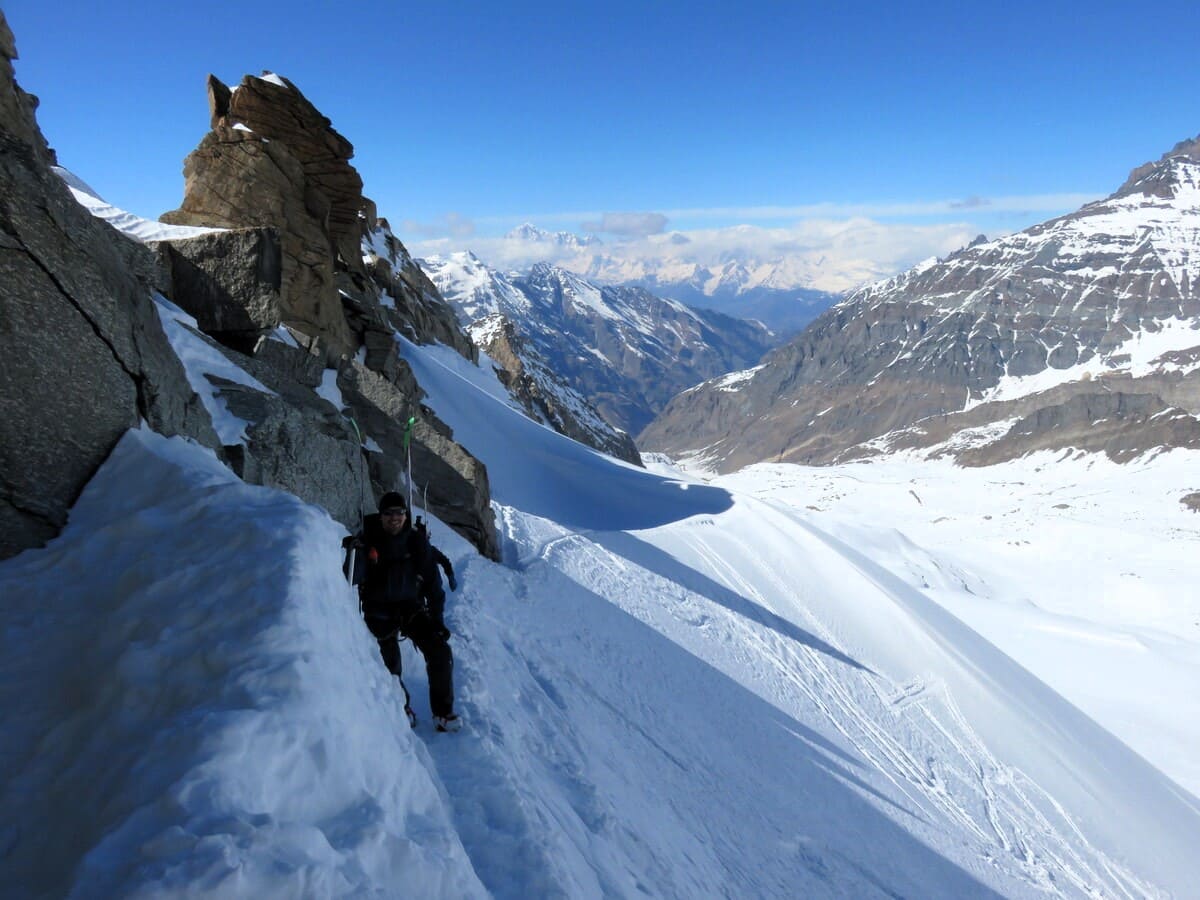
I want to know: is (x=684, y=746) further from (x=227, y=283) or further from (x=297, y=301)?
(x=297, y=301)

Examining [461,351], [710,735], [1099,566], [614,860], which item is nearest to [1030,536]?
[1099,566]

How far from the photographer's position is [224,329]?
13.3 meters

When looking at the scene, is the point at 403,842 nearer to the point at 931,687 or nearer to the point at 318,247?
the point at 931,687

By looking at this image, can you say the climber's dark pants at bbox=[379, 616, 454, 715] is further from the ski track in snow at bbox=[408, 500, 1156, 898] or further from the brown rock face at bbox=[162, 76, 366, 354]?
the brown rock face at bbox=[162, 76, 366, 354]

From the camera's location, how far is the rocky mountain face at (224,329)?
19.7 feet

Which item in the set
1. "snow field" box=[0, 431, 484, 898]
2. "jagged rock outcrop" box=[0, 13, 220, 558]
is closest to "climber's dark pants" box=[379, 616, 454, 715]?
"snow field" box=[0, 431, 484, 898]

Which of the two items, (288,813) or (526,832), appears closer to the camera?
(288,813)

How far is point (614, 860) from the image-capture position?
6523 mm

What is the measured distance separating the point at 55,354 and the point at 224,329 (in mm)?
7698

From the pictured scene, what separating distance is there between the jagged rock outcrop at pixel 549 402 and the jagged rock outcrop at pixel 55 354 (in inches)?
1831

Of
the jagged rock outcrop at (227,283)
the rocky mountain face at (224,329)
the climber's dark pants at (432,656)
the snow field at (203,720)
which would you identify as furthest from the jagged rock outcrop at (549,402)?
the snow field at (203,720)

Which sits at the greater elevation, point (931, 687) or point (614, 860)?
point (614, 860)

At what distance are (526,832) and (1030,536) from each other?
8908 centimetres

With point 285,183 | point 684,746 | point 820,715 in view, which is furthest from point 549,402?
point 684,746
